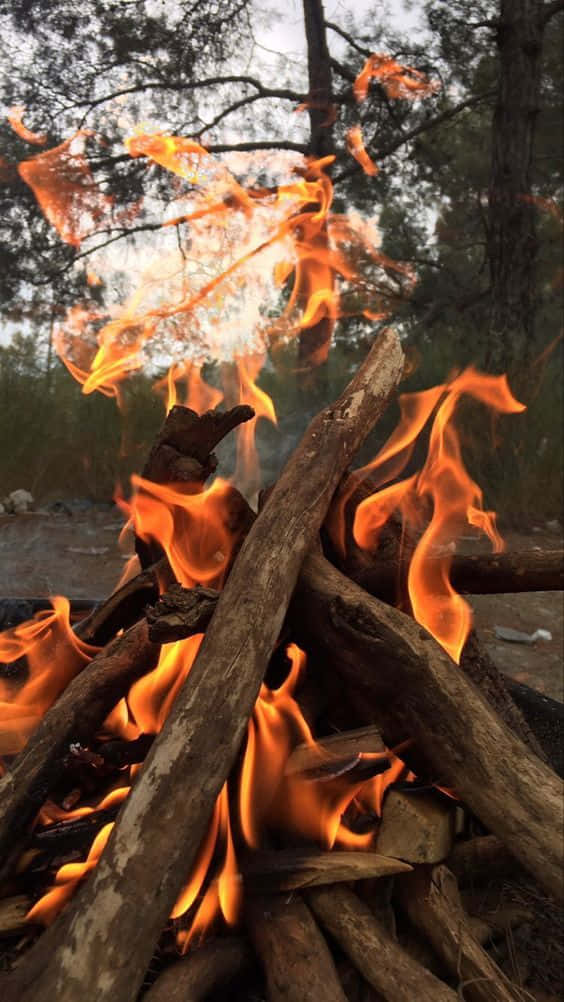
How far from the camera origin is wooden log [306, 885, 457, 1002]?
47.4 inches

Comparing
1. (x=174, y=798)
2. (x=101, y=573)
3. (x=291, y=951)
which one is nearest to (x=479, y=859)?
(x=291, y=951)

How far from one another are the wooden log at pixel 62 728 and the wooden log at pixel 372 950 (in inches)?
23.1

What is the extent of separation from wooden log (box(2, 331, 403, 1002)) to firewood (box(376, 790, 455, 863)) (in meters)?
0.39

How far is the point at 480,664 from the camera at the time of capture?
5.89ft

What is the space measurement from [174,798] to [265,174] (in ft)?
26.1

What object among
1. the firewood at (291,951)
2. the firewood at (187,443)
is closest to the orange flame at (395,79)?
the firewood at (187,443)

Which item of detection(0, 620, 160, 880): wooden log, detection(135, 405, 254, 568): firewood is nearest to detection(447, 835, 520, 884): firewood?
detection(0, 620, 160, 880): wooden log

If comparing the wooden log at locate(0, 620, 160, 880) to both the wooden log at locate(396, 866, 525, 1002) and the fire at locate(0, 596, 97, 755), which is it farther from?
the wooden log at locate(396, 866, 525, 1002)

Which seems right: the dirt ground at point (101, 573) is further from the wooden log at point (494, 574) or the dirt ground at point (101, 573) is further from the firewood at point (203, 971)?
the firewood at point (203, 971)

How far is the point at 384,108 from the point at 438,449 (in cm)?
758

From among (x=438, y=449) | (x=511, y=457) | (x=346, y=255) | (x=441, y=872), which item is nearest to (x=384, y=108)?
(x=346, y=255)

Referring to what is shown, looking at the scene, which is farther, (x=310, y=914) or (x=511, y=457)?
(x=511, y=457)

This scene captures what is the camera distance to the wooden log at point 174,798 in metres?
1.04

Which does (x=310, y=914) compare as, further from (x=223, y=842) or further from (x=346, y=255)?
(x=346, y=255)
